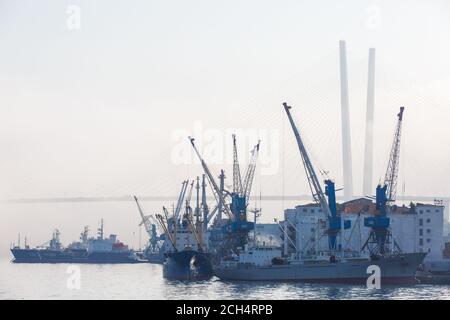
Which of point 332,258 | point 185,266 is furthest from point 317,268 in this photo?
point 185,266

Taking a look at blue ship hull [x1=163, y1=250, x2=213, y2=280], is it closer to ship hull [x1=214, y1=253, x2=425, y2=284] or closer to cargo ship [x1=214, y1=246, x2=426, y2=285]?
cargo ship [x1=214, y1=246, x2=426, y2=285]

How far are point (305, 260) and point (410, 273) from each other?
1258 centimetres

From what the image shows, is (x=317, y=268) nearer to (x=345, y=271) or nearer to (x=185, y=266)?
(x=345, y=271)

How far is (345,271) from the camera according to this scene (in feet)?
313

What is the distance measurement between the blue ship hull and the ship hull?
832cm

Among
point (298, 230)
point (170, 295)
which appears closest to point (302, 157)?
point (298, 230)

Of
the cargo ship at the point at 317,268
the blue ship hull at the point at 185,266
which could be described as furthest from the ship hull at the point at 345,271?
the blue ship hull at the point at 185,266

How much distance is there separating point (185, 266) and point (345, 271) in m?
21.2

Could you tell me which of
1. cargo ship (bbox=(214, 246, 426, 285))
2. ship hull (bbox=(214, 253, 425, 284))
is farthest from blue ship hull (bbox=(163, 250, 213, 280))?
ship hull (bbox=(214, 253, 425, 284))

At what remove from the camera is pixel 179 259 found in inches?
4124

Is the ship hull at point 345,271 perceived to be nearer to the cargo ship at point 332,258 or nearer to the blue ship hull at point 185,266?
the cargo ship at point 332,258

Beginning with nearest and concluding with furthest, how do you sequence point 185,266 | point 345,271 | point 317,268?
point 345,271 → point 317,268 → point 185,266

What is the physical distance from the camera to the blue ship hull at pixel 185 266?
343 ft

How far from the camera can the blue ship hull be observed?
4122 inches
